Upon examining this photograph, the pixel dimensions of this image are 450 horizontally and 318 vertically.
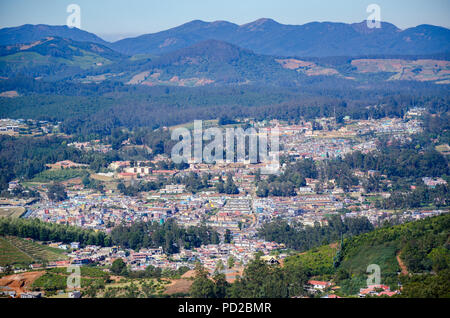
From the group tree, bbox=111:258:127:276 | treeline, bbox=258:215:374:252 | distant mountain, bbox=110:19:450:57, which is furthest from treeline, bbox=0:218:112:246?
distant mountain, bbox=110:19:450:57

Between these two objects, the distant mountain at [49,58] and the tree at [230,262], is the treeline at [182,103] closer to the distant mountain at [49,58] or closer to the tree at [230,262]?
the distant mountain at [49,58]

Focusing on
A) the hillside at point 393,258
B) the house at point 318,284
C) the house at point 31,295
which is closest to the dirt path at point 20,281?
the house at point 31,295

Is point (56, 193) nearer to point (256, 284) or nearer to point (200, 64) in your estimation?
point (256, 284)

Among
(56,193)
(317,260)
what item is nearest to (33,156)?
(56,193)

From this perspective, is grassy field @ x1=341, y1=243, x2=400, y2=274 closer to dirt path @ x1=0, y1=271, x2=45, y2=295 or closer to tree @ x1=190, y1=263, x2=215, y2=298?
tree @ x1=190, y1=263, x2=215, y2=298
